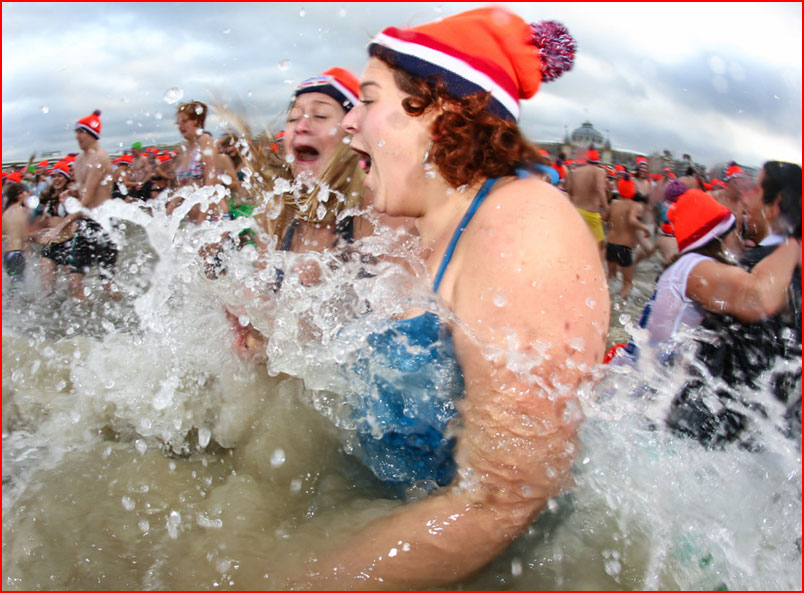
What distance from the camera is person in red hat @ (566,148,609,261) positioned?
6.07 m

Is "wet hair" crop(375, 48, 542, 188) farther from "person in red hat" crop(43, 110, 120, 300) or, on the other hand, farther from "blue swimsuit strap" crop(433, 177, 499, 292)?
"person in red hat" crop(43, 110, 120, 300)

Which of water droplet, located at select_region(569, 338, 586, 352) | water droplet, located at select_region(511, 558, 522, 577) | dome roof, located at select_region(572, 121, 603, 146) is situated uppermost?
dome roof, located at select_region(572, 121, 603, 146)

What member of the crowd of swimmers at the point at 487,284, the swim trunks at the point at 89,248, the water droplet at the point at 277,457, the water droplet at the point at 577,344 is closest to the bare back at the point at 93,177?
the swim trunks at the point at 89,248

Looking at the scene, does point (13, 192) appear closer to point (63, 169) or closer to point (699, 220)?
point (63, 169)

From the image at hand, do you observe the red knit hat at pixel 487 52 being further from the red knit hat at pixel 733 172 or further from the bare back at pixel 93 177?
the bare back at pixel 93 177

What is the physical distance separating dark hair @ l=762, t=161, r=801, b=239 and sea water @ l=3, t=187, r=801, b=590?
62 cm

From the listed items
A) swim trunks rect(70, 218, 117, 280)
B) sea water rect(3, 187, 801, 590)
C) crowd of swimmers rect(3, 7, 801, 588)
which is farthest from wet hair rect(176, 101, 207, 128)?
crowd of swimmers rect(3, 7, 801, 588)

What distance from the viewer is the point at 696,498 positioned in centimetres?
150

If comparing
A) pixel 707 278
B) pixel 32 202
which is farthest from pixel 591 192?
pixel 32 202

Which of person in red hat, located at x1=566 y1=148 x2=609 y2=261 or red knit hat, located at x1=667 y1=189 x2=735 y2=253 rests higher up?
red knit hat, located at x1=667 y1=189 x2=735 y2=253

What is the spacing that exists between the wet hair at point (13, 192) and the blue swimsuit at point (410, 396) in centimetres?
661

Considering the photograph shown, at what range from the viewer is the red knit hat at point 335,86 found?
284 cm

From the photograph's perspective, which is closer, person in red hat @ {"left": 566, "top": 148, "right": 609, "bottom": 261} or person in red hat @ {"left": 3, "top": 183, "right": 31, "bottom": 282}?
person in red hat @ {"left": 3, "top": 183, "right": 31, "bottom": 282}

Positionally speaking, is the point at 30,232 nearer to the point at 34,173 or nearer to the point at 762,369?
the point at 34,173
